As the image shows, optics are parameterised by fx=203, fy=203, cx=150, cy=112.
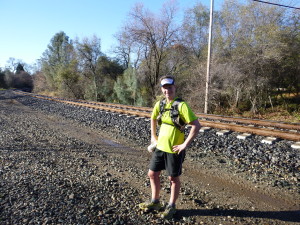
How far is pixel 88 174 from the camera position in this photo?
13.9 feet

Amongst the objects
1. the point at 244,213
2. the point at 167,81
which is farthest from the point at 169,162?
the point at 244,213

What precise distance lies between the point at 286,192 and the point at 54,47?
5118 cm

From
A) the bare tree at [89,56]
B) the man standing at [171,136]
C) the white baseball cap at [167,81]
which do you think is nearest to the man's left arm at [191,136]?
the man standing at [171,136]

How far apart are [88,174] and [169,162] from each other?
223 cm

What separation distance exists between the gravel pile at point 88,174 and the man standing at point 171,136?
2.09 ft

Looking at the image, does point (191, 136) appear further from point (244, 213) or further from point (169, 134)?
point (244, 213)

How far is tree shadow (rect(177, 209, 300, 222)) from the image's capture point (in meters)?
2.95

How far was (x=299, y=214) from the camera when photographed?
3.00m

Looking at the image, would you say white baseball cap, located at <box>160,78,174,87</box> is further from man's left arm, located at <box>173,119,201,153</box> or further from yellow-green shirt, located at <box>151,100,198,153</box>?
man's left arm, located at <box>173,119,201,153</box>

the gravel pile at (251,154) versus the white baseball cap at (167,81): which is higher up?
the white baseball cap at (167,81)

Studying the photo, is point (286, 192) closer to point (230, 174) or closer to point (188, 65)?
point (230, 174)

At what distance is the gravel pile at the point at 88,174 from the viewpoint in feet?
9.48

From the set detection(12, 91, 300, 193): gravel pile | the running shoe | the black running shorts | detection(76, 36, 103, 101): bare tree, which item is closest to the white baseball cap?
the black running shorts

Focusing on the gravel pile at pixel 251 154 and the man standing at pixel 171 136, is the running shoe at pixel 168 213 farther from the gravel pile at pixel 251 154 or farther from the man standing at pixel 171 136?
the gravel pile at pixel 251 154
